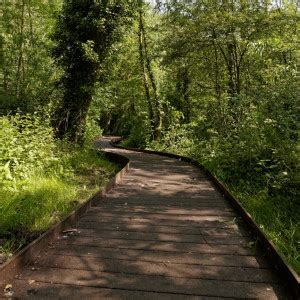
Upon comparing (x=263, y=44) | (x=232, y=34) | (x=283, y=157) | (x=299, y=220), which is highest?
(x=232, y=34)

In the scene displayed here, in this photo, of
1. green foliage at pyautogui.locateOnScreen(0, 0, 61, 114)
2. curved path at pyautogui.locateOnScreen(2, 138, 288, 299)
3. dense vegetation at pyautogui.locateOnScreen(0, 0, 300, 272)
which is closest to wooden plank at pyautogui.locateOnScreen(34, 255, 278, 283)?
curved path at pyautogui.locateOnScreen(2, 138, 288, 299)

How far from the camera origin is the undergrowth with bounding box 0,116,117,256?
3.99 m

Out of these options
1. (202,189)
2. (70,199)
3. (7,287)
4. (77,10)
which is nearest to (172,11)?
(77,10)

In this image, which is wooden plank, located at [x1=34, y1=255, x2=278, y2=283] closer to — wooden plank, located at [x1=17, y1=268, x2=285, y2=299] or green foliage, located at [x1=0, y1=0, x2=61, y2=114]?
wooden plank, located at [x1=17, y1=268, x2=285, y2=299]

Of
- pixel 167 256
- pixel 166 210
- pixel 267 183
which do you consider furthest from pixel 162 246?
pixel 267 183

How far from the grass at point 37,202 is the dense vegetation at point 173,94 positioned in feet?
0.10

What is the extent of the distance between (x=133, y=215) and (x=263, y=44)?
6.02m

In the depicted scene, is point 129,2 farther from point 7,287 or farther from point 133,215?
point 7,287

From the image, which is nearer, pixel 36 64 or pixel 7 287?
pixel 7 287

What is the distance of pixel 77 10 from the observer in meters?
11.4

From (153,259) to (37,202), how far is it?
218cm

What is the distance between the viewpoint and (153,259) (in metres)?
3.28

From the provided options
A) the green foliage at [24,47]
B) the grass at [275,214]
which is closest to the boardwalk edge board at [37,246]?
the grass at [275,214]

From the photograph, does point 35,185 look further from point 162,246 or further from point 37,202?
point 162,246
